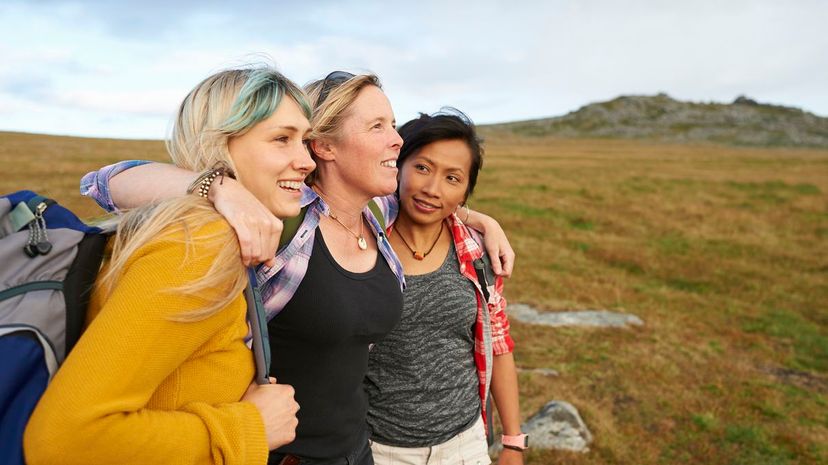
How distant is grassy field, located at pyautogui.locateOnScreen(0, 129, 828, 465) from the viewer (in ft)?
23.9

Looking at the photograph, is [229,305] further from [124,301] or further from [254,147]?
[254,147]

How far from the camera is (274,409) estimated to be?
2.09 m

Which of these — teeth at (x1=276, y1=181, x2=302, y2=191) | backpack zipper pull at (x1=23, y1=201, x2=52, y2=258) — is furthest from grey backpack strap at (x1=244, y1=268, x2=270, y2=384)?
backpack zipper pull at (x1=23, y1=201, x2=52, y2=258)

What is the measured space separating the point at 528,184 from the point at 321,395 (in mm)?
25733

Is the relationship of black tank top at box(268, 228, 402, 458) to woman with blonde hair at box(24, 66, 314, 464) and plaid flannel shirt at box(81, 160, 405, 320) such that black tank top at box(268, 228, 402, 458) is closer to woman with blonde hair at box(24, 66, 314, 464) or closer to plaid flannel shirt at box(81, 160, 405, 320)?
plaid flannel shirt at box(81, 160, 405, 320)

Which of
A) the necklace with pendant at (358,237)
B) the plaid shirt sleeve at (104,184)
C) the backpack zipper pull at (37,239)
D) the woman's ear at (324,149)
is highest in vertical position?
the woman's ear at (324,149)

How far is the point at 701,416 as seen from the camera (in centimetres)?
755

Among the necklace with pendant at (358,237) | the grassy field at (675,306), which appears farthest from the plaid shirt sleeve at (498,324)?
the grassy field at (675,306)

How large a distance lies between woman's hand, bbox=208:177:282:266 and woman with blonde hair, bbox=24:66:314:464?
1.3 inches

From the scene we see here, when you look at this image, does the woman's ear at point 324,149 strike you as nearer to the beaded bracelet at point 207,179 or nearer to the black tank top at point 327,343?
the black tank top at point 327,343

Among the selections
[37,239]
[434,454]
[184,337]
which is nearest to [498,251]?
[434,454]

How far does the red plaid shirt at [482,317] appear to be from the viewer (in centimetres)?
355

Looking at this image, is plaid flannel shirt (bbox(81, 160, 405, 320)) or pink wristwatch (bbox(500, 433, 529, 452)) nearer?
plaid flannel shirt (bbox(81, 160, 405, 320))

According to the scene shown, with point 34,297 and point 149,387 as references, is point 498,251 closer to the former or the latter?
point 149,387
